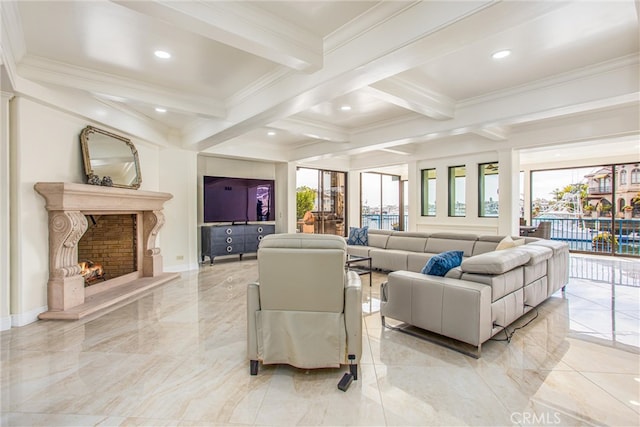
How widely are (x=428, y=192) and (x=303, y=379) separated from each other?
6.30 m

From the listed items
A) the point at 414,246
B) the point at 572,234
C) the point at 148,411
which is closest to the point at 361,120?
the point at 414,246

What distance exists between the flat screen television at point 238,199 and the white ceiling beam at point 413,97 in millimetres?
4189

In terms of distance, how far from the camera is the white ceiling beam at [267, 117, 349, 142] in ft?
16.4

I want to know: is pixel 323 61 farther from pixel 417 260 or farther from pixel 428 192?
pixel 428 192

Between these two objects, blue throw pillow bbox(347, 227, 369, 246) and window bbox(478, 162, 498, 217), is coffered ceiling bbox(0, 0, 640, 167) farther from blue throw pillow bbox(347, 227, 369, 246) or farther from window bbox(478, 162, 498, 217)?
blue throw pillow bbox(347, 227, 369, 246)

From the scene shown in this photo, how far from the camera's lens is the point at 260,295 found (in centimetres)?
226

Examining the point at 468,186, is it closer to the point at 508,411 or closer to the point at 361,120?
the point at 361,120

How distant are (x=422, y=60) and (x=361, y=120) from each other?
2.88 metres

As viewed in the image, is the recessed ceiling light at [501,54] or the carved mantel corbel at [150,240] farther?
the carved mantel corbel at [150,240]

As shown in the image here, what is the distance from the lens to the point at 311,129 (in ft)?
17.8

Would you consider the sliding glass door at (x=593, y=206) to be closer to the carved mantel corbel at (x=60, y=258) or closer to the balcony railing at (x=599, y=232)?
the balcony railing at (x=599, y=232)

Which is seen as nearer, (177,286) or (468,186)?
(177,286)

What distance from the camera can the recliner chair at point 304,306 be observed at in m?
2.15

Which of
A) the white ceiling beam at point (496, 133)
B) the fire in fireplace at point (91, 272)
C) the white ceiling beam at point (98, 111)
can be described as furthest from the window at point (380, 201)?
the fire in fireplace at point (91, 272)
